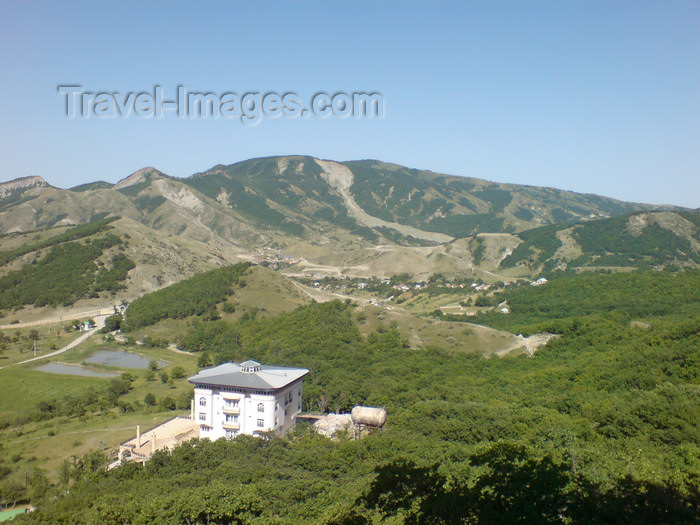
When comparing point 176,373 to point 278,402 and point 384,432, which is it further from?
point 384,432

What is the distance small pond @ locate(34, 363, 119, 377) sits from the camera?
6394 centimetres

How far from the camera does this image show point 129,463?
1216 inches

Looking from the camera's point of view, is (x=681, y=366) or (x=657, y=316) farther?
(x=657, y=316)

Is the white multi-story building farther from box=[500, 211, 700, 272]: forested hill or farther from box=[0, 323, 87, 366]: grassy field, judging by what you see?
box=[500, 211, 700, 272]: forested hill

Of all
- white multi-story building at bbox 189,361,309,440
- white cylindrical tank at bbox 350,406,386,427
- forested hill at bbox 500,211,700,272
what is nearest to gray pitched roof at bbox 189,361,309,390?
white multi-story building at bbox 189,361,309,440

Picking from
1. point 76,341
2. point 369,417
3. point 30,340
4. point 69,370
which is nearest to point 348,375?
point 369,417

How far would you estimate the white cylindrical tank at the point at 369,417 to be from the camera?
38.6m

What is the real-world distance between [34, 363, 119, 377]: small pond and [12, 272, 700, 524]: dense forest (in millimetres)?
12074

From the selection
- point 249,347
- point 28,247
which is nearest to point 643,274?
point 249,347

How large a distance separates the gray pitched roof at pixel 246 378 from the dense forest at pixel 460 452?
519 centimetres

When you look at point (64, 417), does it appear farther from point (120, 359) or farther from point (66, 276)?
point (66, 276)

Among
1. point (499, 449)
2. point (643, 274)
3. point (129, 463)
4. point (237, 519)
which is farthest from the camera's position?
point (643, 274)

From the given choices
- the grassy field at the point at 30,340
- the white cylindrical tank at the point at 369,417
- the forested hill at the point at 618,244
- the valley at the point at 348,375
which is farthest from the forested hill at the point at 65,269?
the forested hill at the point at 618,244

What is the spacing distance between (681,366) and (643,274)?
6090 centimetres
